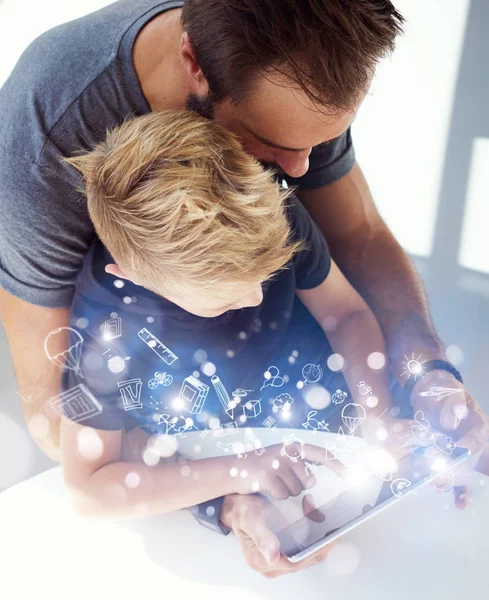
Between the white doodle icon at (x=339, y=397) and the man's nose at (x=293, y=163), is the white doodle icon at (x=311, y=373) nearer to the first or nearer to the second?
the white doodle icon at (x=339, y=397)

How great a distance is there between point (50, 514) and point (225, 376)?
0.68ft

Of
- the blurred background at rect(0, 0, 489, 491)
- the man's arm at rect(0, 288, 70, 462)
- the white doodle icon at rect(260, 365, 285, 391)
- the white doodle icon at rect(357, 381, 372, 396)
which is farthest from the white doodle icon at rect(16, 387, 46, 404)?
the blurred background at rect(0, 0, 489, 491)

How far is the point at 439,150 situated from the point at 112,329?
0.51 m

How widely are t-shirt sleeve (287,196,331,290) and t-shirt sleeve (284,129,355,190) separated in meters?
0.04

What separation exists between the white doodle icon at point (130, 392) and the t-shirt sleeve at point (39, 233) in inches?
3.8

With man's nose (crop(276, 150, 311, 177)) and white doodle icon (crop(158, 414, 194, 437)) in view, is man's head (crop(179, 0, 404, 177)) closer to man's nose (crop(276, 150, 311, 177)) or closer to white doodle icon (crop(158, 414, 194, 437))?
man's nose (crop(276, 150, 311, 177))

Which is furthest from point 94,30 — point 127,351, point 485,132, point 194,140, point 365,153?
point 485,132

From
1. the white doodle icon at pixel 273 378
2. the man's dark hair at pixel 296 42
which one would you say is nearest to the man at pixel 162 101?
the man's dark hair at pixel 296 42

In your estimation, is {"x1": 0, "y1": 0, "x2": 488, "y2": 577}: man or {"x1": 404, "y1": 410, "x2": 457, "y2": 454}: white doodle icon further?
{"x1": 404, "y1": 410, "x2": 457, "y2": 454}: white doodle icon

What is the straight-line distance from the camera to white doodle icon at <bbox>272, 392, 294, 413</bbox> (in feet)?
1.80

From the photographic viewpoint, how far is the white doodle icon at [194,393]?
1.69ft

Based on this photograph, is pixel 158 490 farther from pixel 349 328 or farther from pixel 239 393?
pixel 349 328

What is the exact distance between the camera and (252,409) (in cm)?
54

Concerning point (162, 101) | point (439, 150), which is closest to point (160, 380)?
point (162, 101)
